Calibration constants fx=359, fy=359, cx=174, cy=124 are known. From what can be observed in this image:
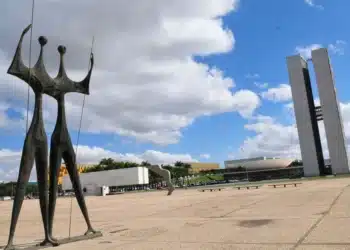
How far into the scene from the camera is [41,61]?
7.80 metres

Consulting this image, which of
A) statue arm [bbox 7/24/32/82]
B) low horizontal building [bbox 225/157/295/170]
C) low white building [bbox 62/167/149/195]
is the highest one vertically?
low horizontal building [bbox 225/157/295/170]

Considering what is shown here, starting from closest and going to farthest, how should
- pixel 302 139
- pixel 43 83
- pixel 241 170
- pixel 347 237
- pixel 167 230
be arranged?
pixel 347 237 < pixel 43 83 < pixel 167 230 < pixel 302 139 < pixel 241 170

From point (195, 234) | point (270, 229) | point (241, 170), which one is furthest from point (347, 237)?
point (241, 170)

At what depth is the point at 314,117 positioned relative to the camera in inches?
3396

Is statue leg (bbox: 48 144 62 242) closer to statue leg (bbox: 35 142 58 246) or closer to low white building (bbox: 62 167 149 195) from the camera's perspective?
statue leg (bbox: 35 142 58 246)

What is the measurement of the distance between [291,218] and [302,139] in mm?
78614

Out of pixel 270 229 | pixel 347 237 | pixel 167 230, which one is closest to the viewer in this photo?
pixel 347 237

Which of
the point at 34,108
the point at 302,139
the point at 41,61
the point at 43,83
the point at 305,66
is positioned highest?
the point at 305,66

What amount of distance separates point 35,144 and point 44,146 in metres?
0.19

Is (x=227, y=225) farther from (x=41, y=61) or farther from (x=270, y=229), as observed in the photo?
(x=41, y=61)

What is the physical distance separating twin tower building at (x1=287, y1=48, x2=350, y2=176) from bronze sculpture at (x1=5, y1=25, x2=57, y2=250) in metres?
79.7

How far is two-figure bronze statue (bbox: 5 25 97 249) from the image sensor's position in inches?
285

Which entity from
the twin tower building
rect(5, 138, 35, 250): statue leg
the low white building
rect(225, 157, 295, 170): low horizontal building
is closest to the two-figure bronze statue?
rect(5, 138, 35, 250): statue leg

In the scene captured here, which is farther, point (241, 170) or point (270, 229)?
point (241, 170)
